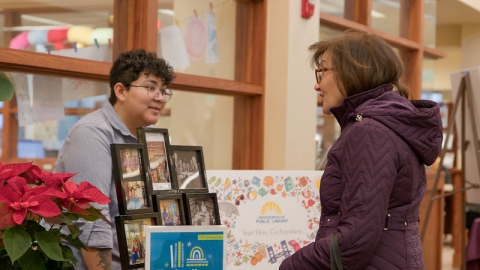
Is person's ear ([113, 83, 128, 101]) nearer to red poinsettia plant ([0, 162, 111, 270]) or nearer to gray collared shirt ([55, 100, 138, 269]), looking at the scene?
gray collared shirt ([55, 100, 138, 269])

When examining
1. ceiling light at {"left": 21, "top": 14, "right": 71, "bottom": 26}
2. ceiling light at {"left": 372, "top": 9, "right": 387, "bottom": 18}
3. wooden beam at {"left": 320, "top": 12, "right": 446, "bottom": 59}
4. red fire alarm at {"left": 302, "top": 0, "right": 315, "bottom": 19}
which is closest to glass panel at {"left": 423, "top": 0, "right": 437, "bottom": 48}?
wooden beam at {"left": 320, "top": 12, "right": 446, "bottom": 59}

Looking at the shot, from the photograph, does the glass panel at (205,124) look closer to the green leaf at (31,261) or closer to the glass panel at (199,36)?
the glass panel at (199,36)

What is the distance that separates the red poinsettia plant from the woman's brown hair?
2.38ft

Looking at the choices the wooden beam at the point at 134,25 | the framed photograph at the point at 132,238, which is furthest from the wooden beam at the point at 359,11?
the framed photograph at the point at 132,238

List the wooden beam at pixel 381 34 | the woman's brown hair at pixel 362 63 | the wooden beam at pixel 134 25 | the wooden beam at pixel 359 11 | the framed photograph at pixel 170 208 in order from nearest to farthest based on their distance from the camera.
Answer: the woman's brown hair at pixel 362 63, the framed photograph at pixel 170 208, the wooden beam at pixel 134 25, the wooden beam at pixel 381 34, the wooden beam at pixel 359 11

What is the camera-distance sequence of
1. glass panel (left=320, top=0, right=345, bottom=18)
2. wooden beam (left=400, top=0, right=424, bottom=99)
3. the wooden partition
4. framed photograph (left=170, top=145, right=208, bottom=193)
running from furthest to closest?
wooden beam (left=400, top=0, right=424, bottom=99)
the wooden partition
glass panel (left=320, top=0, right=345, bottom=18)
framed photograph (left=170, top=145, right=208, bottom=193)

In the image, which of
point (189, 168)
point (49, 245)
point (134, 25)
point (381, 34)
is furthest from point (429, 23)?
point (49, 245)

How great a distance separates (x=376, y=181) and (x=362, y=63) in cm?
34

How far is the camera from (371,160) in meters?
1.71

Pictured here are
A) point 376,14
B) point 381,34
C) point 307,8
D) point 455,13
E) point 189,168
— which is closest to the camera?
point 189,168

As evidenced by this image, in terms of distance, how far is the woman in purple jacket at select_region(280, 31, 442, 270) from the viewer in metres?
1.72

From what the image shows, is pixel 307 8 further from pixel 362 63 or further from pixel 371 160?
pixel 371 160

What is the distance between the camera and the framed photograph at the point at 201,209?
204 cm

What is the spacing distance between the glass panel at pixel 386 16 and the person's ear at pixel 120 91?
3538mm
